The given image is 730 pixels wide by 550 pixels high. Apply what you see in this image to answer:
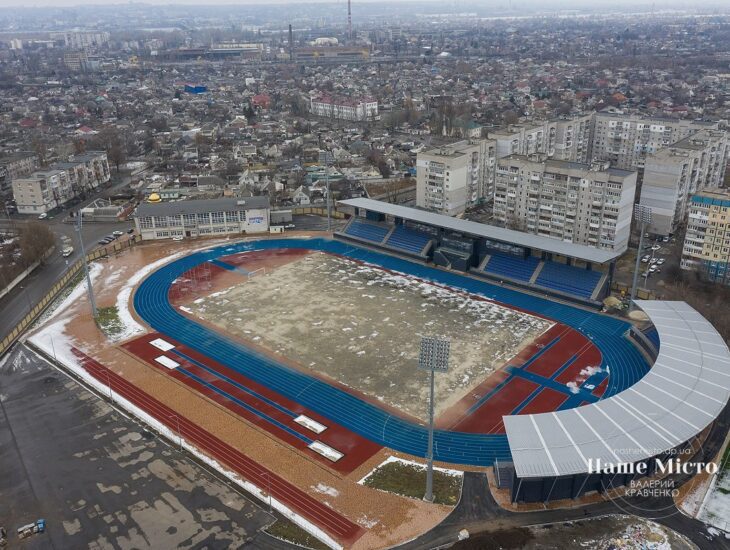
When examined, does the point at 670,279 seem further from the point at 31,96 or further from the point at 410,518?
the point at 31,96

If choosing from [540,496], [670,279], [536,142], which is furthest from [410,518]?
[536,142]

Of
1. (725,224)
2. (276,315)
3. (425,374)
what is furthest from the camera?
(725,224)

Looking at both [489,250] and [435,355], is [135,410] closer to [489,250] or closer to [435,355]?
[435,355]

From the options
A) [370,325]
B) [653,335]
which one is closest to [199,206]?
[370,325]

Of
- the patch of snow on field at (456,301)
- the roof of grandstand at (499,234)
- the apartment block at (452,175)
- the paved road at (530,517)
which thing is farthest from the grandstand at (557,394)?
the apartment block at (452,175)

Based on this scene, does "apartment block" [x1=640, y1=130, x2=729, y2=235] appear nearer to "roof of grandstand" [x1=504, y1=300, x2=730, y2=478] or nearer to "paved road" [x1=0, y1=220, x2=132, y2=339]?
"roof of grandstand" [x1=504, y1=300, x2=730, y2=478]

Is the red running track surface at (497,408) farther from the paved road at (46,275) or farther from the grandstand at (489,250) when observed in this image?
the paved road at (46,275)

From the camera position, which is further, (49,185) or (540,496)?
(49,185)
